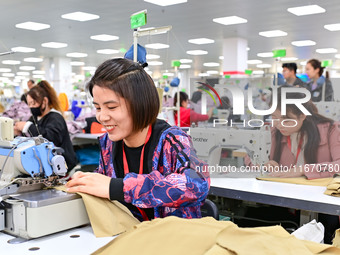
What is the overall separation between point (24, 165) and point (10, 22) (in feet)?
27.8

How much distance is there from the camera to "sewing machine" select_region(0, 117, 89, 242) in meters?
1.33

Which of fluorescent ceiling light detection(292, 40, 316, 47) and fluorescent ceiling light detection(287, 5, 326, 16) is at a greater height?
fluorescent ceiling light detection(287, 5, 326, 16)

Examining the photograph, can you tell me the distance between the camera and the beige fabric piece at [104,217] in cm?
138

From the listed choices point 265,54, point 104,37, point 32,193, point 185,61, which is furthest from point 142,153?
point 185,61

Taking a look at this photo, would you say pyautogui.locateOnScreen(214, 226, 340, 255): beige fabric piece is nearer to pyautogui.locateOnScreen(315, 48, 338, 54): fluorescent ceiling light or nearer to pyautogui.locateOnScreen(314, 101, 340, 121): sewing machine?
pyautogui.locateOnScreen(314, 101, 340, 121): sewing machine

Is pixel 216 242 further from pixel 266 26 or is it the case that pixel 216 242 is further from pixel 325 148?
pixel 266 26

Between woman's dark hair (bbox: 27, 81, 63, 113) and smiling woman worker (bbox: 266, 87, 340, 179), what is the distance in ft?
7.03

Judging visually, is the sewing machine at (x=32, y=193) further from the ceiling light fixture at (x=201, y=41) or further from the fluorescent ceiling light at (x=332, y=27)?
the ceiling light fixture at (x=201, y=41)

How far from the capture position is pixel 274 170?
270cm

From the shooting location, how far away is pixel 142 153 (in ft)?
5.08

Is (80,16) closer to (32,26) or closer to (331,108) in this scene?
(32,26)

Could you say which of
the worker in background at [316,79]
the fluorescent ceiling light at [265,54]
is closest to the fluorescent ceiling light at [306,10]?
the worker in background at [316,79]

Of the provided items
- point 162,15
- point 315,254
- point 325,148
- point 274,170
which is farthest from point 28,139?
point 162,15

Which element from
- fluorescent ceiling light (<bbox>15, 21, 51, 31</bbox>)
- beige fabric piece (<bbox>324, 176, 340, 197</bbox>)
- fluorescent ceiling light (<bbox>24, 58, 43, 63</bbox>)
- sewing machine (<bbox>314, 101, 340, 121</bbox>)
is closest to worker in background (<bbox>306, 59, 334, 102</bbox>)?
sewing machine (<bbox>314, 101, 340, 121</bbox>)
